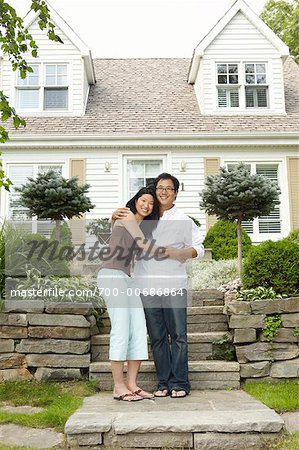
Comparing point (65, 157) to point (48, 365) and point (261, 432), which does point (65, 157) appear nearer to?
point (48, 365)

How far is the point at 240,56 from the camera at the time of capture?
10.8 metres

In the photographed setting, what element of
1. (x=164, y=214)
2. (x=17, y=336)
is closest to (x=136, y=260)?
(x=164, y=214)

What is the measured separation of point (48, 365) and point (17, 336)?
0.39 metres

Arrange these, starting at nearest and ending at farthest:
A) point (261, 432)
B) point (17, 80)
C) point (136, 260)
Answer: point (261, 432), point (136, 260), point (17, 80)

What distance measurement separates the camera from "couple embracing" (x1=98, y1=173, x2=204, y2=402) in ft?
11.7

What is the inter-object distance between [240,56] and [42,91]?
4624 mm

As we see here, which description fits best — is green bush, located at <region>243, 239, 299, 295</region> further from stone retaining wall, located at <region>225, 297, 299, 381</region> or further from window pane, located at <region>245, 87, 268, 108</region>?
window pane, located at <region>245, 87, 268, 108</region>

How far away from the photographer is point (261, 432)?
293 cm

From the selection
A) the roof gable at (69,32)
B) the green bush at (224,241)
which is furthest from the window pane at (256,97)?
the roof gable at (69,32)

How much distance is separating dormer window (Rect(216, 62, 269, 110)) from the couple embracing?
7.50 metres

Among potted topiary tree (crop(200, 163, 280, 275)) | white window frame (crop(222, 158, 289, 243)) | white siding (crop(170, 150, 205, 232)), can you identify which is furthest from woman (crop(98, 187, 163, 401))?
white window frame (crop(222, 158, 289, 243))

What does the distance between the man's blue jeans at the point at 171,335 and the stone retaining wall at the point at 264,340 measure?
76 cm

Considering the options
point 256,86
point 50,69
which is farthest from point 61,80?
point 256,86

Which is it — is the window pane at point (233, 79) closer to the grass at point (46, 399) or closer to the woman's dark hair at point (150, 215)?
the woman's dark hair at point (150, 215)
